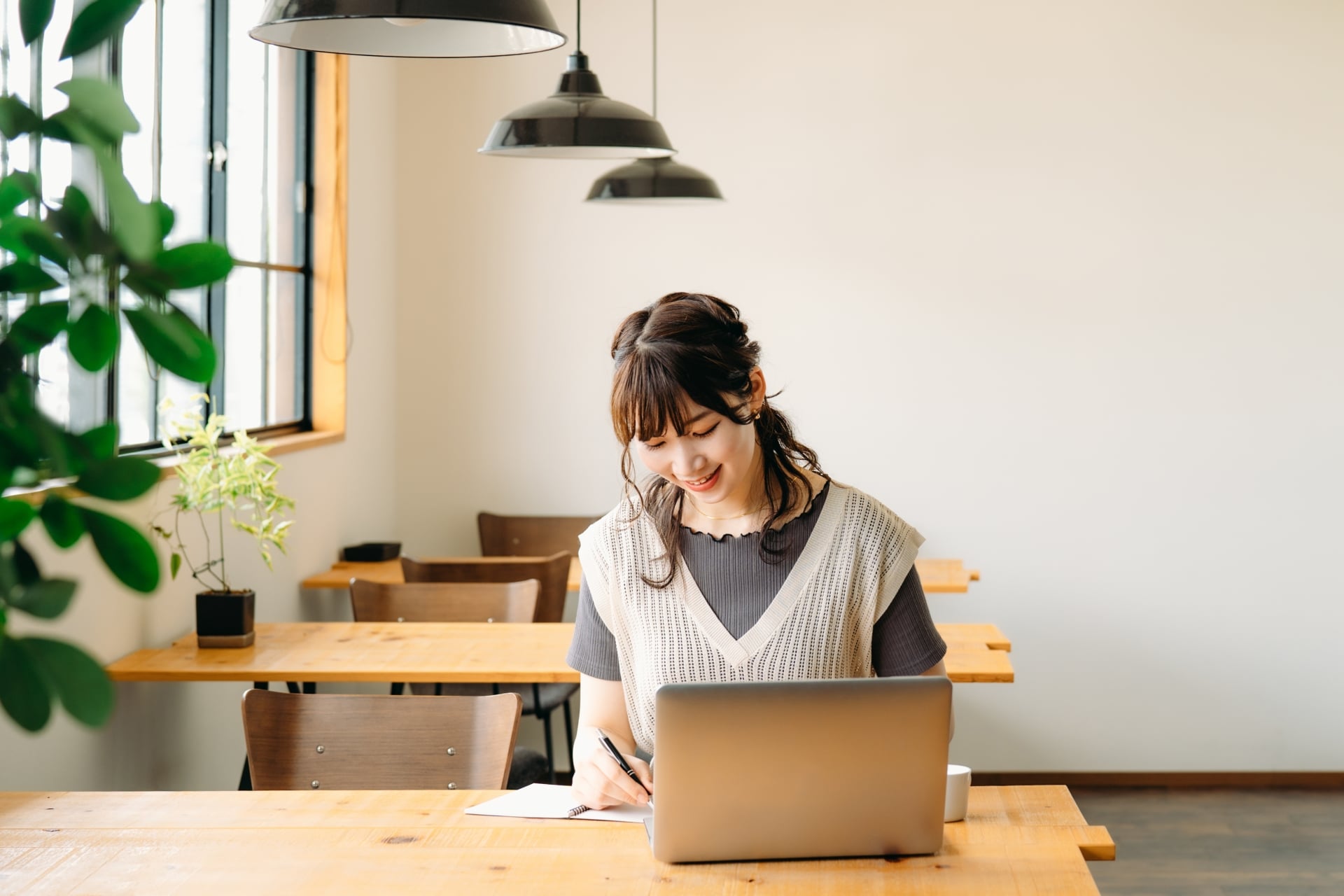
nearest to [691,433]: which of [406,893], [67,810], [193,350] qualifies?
[406,893]

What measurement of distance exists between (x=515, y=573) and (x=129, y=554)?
10.7ft

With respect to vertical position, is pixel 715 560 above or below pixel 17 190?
below

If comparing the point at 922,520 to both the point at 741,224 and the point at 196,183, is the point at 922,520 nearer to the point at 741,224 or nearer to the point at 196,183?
the point at 741,224

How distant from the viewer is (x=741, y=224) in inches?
181

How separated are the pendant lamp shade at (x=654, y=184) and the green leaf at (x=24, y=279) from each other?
3.06 metres

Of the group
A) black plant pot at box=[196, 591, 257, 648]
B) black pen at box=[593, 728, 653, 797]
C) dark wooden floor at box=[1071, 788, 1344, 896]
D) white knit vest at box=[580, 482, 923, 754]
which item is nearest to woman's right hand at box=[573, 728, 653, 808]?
black pen at box=[593, 728, 653, 797]

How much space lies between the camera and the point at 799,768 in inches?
55.5

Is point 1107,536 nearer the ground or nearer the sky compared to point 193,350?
nearer the ground

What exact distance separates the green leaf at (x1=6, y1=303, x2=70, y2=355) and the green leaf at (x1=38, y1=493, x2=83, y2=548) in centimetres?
6

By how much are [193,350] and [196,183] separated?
9.83 feet

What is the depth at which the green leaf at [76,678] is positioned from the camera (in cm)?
46

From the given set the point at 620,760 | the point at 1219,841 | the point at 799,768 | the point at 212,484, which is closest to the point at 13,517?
the point at 799,768

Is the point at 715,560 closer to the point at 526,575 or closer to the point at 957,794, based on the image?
the point at 957,794

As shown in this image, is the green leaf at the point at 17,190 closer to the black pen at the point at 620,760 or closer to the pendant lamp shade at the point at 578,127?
the black pen at the point at 620,760
